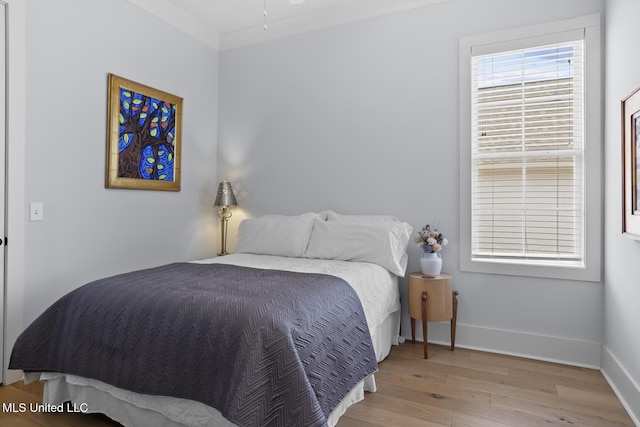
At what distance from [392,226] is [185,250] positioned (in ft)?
6.57

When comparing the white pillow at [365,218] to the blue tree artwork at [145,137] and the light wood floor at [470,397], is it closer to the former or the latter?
the light wood floor at [470,397]

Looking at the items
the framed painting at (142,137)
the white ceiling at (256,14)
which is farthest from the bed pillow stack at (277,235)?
the white ceiling at (256,14)

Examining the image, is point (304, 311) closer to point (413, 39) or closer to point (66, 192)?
point (66, 192)

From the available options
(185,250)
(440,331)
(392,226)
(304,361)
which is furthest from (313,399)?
(185,250)

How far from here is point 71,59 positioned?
106 inches

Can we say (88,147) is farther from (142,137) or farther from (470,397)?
(470,397)

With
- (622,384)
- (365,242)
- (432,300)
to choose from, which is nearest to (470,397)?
(432,300)

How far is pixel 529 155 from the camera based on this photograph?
2846 mm

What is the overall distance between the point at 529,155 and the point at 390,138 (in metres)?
1.06

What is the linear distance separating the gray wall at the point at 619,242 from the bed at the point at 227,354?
1.37 m

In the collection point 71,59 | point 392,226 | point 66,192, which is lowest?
point 392,226

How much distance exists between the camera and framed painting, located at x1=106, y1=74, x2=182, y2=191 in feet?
9.71

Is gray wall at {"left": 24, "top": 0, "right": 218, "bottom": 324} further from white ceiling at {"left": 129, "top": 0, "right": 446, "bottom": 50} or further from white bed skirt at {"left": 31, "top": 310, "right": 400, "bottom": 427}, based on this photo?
white bed skirt at {"left": 31, "top": 310, "right": 400, "bottom": 427}

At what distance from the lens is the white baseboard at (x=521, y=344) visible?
8.73 feet
